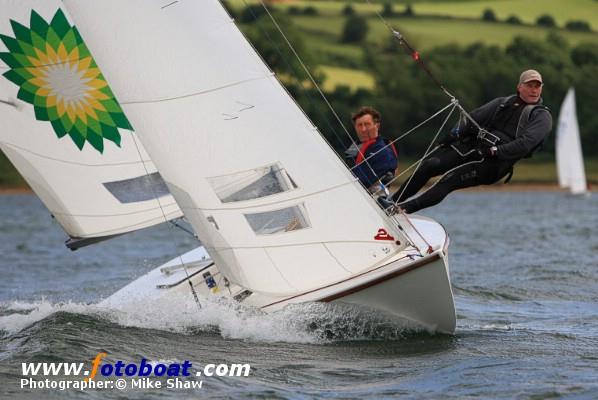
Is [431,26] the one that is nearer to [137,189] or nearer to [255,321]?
[137,189]

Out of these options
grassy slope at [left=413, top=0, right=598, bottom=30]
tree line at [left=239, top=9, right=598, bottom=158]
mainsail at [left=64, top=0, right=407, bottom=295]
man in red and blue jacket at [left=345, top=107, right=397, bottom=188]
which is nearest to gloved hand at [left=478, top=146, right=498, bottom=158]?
man in red and blue jacket at [left=345, top=107, right=397, bottom=188]

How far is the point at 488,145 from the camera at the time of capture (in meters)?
8.00

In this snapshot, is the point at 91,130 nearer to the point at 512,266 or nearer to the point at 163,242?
the point at 512,266

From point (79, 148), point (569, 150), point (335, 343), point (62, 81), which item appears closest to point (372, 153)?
point (335, 343)

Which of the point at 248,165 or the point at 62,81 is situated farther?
the point at 62,81

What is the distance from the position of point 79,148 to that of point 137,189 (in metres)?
0.57

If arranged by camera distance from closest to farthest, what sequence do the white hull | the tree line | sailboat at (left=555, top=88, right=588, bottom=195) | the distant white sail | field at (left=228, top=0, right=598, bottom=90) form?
the white hull
the distant white sail
sailboat at (left=555, top=88, right=588, bottom=195)
the tree line
field at (left=228, top=0, right=598, bottom=90)

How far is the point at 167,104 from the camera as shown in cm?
756

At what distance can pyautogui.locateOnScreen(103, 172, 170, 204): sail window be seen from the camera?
9406 mm

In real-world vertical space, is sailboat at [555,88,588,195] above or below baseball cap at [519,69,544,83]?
below

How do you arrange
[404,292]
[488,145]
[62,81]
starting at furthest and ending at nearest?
[62,81] < [488,145] < [404,292]

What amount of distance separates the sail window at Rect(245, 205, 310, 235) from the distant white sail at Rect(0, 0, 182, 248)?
6.23 feet

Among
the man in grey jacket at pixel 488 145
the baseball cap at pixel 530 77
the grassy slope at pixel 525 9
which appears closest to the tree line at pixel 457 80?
the grassy slope at pixel 525 9

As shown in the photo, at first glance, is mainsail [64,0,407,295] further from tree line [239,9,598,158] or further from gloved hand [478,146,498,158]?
tree line [239,9,598,158]
